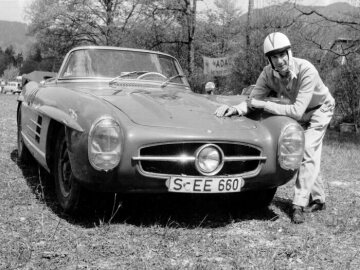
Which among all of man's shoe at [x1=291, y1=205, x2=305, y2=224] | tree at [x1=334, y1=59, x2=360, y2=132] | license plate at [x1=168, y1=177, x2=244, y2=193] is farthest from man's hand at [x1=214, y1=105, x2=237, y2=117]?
tree at [x1=334, y1=59, x2=360, y2=132]

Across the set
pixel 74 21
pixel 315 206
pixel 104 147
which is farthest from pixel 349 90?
pixel 74 21

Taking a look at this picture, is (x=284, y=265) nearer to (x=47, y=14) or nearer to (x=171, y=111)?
(x=171, y=111)

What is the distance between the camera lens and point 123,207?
3.86 metres

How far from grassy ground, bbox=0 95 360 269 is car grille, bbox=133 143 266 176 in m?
0.41

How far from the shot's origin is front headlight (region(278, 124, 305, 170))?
351 cm

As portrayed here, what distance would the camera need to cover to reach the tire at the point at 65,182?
3.39m

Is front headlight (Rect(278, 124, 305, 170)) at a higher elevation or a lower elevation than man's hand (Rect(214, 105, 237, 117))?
lower

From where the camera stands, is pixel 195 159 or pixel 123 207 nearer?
pixel 195 159

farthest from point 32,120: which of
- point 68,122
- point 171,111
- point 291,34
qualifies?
point 291,34

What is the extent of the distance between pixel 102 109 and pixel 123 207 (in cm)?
98

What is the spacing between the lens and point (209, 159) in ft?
10.7

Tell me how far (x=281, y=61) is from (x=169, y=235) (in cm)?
170

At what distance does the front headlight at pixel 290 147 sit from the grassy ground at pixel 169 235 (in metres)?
0.52

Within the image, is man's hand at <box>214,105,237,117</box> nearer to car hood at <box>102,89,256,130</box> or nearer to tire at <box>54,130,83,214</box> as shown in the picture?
car hood at <box>102,89,256,130</box>
